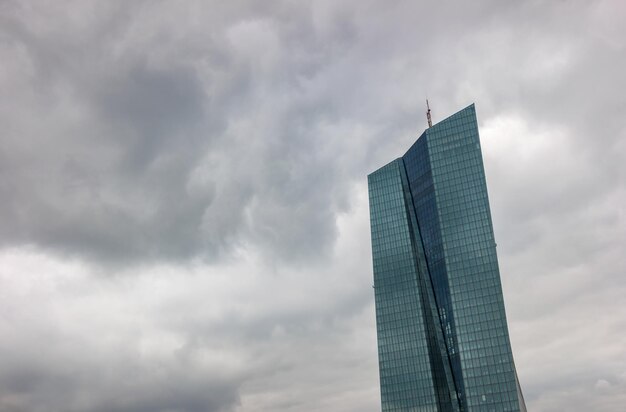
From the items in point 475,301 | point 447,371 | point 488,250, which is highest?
point 488,250

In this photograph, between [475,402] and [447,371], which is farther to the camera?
[447,371]

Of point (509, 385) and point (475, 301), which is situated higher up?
point (475, 301)

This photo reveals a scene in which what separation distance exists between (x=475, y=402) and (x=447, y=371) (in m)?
16.2

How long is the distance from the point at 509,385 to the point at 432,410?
3018cm

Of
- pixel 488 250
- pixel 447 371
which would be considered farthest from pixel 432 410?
pixel 488 250

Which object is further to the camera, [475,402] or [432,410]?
[432,410]

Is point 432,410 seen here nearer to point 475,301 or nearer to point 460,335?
point 460,335

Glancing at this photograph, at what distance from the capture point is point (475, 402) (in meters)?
184

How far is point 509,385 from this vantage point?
600 ft

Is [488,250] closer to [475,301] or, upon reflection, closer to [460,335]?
[475,301]

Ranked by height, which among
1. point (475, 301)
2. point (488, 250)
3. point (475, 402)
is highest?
point (488, 250)

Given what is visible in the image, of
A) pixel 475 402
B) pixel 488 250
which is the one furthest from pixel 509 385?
pixel 488 250

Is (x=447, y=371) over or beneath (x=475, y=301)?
beneath

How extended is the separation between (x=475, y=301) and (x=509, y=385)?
95.4 ft
